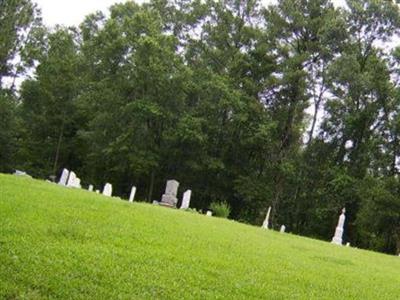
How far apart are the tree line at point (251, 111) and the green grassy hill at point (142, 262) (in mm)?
25251

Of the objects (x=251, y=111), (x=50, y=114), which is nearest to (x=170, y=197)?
(x=251, y=111)

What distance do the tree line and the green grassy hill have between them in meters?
25.3

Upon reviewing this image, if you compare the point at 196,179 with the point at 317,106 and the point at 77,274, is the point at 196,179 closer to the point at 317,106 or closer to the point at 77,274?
the point at 317,106

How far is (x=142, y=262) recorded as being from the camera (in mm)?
→ 9516

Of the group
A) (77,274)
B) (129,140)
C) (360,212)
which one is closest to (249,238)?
(77,274)

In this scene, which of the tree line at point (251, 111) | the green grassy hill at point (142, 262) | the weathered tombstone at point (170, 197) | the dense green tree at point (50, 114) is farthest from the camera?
the dense green tree at point (50, 114)

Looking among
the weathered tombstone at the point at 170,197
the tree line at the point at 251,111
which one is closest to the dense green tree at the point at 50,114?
the tree line at the point at 251,111

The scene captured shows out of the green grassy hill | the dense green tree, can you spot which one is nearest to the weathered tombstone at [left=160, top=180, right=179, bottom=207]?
the green grassy hill

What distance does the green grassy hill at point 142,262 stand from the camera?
7.92 meters

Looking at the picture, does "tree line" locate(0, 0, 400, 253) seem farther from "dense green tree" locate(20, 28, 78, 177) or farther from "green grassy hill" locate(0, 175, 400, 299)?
"green grassy hill" locate(0, 175, 400, 299)

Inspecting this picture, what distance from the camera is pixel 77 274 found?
8.13 m

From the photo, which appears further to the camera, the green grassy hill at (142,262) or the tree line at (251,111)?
the tree line at (251,111)

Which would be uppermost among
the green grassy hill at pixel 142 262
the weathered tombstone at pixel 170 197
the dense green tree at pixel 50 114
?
the dense green tree at pixel 50 114

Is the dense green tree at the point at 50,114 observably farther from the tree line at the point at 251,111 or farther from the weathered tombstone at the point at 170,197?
the weathered tombstone at the point at 170,197
